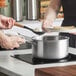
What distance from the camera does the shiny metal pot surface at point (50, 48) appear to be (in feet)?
4.45

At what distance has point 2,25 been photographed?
177 centimetres

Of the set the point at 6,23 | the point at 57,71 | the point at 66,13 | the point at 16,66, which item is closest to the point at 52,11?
the point at 66,13

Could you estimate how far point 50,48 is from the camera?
1.35m

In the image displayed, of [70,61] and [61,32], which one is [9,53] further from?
[61,32]

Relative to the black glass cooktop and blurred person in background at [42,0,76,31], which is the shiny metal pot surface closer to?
the black glass cooktop

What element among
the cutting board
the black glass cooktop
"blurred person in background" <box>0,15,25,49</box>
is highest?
"blurred person in background" <box>0,15,25,49</box>

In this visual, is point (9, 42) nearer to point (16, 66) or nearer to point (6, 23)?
A: point (6, 23)

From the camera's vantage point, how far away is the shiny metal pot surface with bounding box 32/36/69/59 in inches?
53.4

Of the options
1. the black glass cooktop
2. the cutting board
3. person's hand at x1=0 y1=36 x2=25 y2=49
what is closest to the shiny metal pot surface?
the black glass cooktop

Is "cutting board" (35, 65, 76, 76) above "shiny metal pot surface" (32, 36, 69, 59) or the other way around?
the other way around

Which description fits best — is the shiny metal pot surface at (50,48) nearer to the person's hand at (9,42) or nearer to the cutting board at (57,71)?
the cutting board at (57,71)

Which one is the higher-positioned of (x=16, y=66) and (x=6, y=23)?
(x=6, y=23)

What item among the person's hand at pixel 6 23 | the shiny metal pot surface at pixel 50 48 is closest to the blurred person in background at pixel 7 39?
the person's hand at pixel 6 23

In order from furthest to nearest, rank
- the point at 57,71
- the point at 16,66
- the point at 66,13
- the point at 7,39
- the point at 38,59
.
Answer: the point at 66,13 < the point at 7,39 < the point at 38,59 < the point at 16,66 < the point at 57,71
